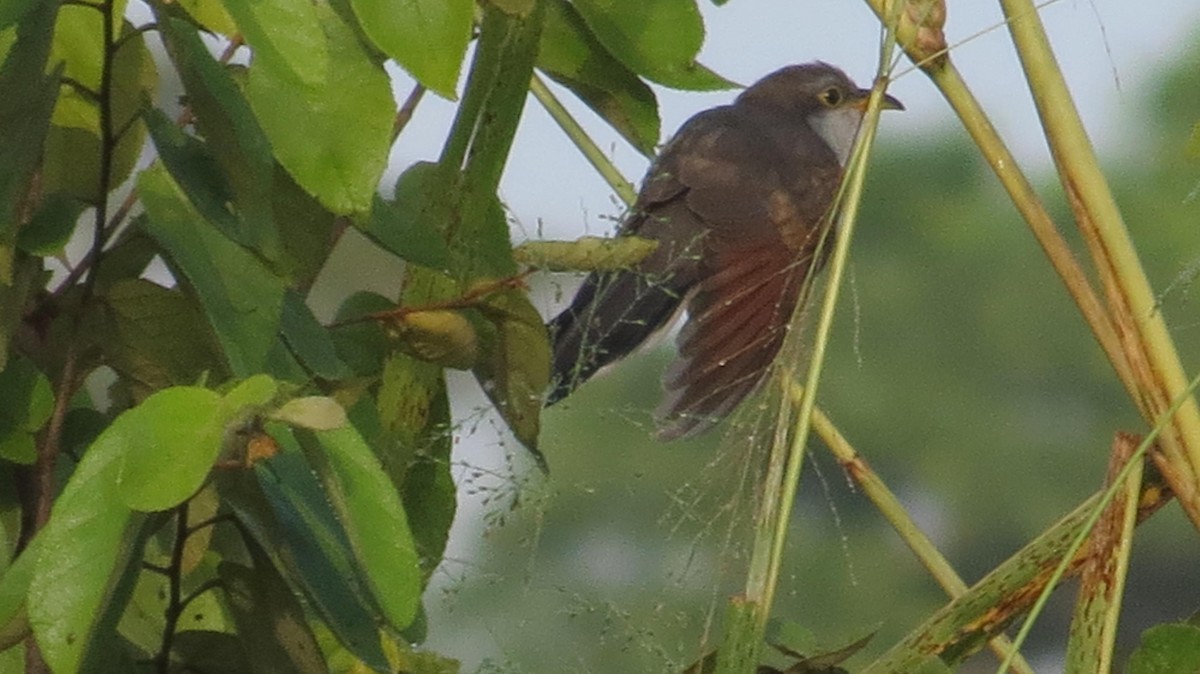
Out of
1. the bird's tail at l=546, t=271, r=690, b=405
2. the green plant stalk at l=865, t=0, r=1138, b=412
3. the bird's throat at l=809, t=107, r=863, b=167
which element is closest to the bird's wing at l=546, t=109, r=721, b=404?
the bird's tail at l=546, t=271, r=690, b=405

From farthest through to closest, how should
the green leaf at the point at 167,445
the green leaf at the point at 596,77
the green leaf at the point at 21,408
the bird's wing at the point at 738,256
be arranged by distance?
the bird's wing at the point at 738,256 → the green leaf at the point at 596,77 → the green leaf at the point at 21,408 → the green leaf at the point at 167,445

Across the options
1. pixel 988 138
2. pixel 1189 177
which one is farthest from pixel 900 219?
pixel 988 138

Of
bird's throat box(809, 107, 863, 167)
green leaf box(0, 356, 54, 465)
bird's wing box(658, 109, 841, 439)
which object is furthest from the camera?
bird's throat box(809, 107, 863, 167)

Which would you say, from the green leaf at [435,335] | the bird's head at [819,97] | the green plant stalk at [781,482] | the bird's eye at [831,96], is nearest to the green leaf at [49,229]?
the green leaf at [435,335]

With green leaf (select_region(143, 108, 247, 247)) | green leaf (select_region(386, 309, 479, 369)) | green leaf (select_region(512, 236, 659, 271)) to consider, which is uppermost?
green leaf (select_region(143, 108, 247, 247))

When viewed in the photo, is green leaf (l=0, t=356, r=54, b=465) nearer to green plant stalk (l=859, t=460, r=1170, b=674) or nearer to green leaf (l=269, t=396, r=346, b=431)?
green leaf (l=269, t=396, r=346, b=431)

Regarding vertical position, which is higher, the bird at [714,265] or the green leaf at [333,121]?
the green leaf at [333,121]

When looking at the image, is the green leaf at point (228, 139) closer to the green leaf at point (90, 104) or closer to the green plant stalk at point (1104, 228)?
the green leaf at point (90, 104)
